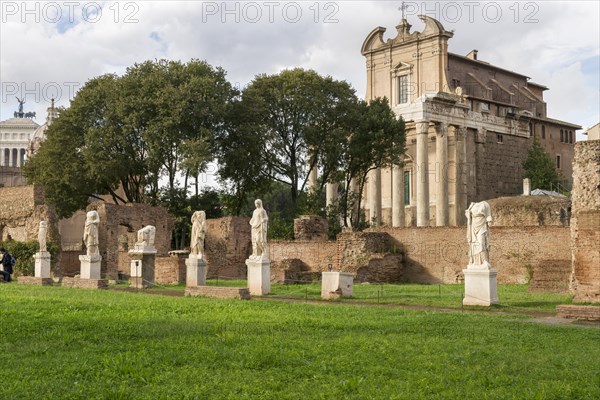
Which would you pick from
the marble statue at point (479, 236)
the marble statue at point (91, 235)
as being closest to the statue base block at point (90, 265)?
the marble statue at point (91, 235)

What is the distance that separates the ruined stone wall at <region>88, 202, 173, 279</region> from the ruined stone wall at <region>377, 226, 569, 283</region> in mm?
10244

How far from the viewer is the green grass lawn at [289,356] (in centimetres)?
776

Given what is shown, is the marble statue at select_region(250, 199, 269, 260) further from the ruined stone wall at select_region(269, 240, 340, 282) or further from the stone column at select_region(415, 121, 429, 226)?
the stone column at select_region(415, 121, 429, 226)

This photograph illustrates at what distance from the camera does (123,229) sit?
37.9 meters

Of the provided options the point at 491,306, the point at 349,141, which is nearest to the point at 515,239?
the point at 491,306

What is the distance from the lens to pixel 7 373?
329 inches

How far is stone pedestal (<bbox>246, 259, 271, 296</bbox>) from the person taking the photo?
2147cm

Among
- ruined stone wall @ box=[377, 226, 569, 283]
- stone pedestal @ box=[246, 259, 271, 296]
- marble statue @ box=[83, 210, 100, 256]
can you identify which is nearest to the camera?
stone pedestal @ box=[246, 259, 271, 296]

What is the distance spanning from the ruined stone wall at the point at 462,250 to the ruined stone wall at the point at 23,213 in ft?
50.2

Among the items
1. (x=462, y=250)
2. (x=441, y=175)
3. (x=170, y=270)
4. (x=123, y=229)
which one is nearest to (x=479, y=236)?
(x=462, y=250)

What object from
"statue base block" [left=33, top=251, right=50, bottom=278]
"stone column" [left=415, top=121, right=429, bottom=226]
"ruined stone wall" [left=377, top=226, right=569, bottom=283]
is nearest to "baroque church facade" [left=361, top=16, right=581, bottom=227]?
"stone column" [left=415, top=121, right=429, bottom=226]

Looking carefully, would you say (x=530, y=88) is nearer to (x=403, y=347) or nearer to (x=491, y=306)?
(x=491, y=306)

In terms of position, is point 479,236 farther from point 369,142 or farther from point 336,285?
point 369,142

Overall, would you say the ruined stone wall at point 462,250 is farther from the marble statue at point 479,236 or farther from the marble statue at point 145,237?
the marble statue at point 145,237
